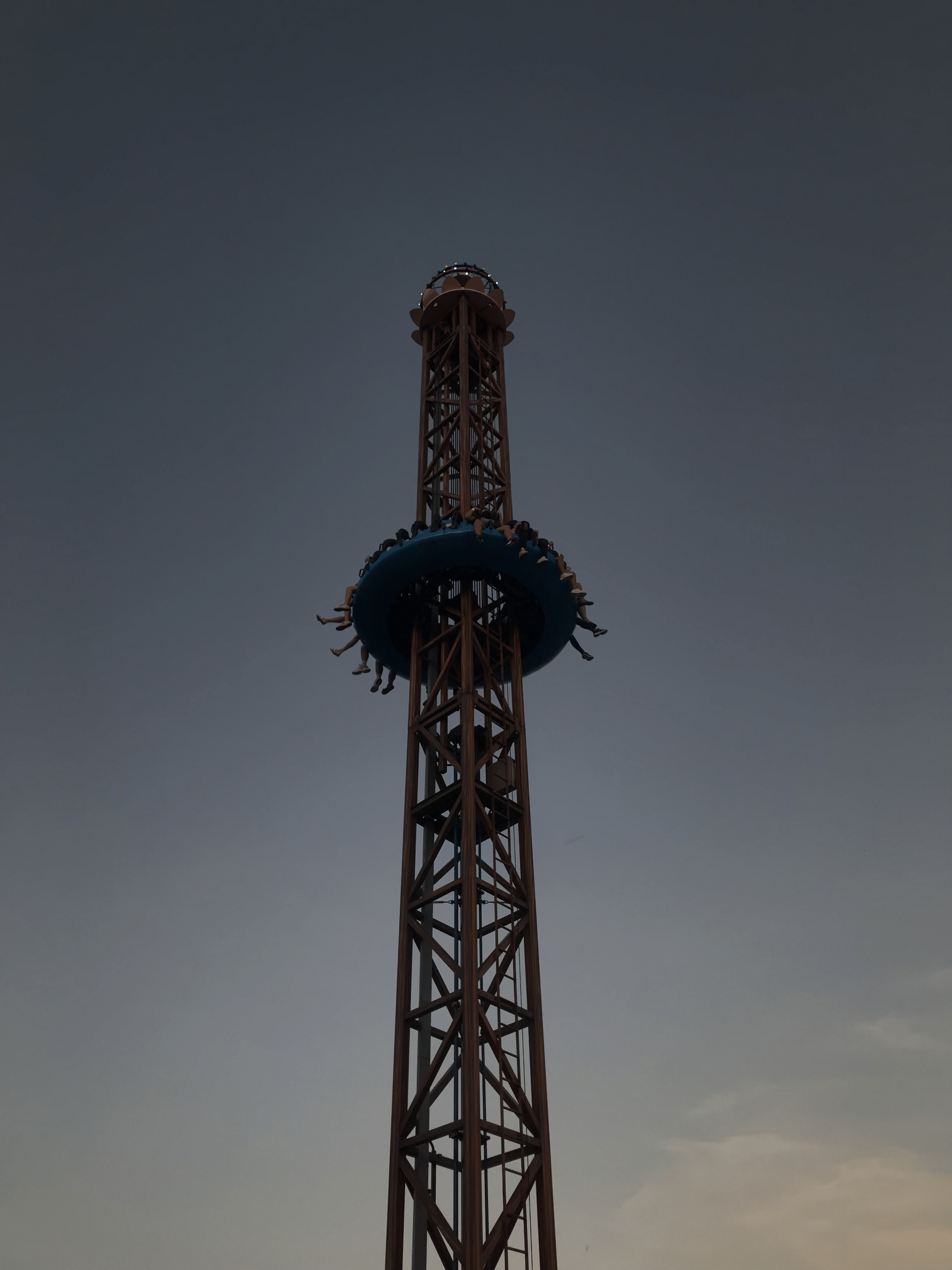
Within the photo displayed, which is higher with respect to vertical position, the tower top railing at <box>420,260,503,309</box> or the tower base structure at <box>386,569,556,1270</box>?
the tower top railing at <box>420,260,503,309</box>

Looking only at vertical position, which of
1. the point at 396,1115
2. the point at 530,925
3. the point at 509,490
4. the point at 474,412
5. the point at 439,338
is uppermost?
the point at 439,338

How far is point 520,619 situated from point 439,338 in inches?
457

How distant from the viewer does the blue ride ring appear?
1267 inches

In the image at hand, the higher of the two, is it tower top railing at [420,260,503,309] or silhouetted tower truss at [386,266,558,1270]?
tower top railing at [420,260,503,309]

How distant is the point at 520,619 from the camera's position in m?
34.6

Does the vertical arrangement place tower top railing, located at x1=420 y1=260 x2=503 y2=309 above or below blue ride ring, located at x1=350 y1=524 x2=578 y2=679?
above

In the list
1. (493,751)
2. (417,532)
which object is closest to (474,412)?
(417,532)

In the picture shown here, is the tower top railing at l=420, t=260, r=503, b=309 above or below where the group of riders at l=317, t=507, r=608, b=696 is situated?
above

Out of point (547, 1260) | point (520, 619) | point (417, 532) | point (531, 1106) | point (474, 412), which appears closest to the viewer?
point (547, 1260)

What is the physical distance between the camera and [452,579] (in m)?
33.4

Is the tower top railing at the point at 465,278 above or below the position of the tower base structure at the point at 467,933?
above

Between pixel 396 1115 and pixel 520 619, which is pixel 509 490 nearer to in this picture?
pixel 520 619

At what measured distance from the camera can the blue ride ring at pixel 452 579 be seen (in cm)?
3219

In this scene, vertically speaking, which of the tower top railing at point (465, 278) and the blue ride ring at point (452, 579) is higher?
the tower top railing at point (465, 278)
